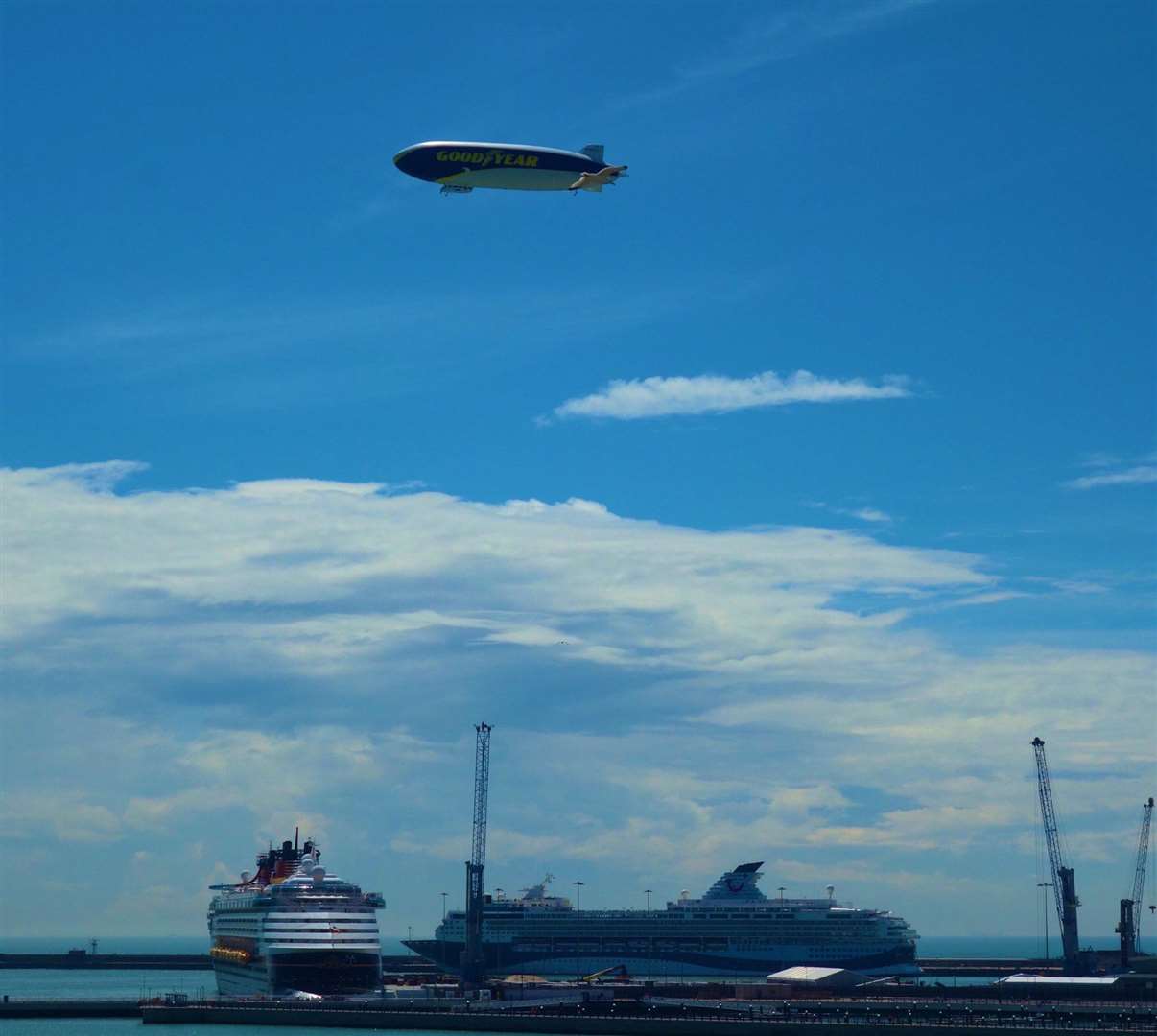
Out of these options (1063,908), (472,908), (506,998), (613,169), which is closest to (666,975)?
(472,908)

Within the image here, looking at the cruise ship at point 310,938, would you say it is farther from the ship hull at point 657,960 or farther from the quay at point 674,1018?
the ship hull at point 657,960

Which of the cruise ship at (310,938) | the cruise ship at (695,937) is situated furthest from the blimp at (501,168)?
the cruise ship at (695,937)

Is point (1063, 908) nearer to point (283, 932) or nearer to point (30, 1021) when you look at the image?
point (283, 932)

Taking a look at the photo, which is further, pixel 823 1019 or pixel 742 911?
pixel 742 911

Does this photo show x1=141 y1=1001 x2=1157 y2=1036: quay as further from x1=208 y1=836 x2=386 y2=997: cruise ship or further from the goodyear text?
the goodyear text

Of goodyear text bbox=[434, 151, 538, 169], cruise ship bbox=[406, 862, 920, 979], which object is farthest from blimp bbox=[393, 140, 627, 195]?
cruise ship bbox=[406, 862, 920, 979]

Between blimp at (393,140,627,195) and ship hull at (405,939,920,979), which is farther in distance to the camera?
ship hull at (405,939,920,979)

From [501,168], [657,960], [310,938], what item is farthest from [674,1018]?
[657,960]
